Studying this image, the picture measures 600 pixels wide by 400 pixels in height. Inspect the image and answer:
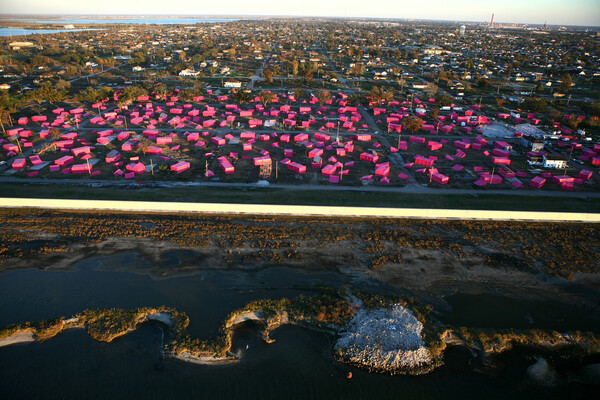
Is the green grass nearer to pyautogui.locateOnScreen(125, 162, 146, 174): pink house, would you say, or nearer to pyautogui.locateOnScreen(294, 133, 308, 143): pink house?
pyautogui.locateOnScreen(125, 162, 146, 174): pink house

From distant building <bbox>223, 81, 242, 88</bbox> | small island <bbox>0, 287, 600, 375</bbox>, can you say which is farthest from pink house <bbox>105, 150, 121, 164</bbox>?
distant building <bbox>223, 81, 242, 88</bbox>

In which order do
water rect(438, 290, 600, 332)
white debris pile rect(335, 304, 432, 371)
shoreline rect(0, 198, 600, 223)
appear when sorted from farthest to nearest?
shoreline rect(0, 198, 600, 223) < water rect(438, 290, 600, 332) < white debris pile rect(335, 304, 432, 371)

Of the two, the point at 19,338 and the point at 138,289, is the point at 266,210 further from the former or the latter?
the point at 19,338

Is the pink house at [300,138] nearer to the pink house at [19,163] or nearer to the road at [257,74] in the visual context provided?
the pink house at [19,163]

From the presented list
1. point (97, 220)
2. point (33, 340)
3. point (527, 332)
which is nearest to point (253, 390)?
point (33, 340)

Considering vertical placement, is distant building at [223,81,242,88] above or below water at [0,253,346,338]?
above

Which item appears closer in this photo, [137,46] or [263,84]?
[263,84]

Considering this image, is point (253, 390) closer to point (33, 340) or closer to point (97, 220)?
point (33, 340)
